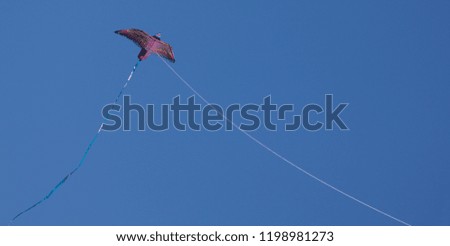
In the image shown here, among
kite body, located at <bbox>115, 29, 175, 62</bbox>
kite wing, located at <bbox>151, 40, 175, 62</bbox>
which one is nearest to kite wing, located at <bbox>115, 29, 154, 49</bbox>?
kite body, located at <bbox>115, 29, 175, 62</bbox>

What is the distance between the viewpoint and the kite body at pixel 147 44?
327 inches

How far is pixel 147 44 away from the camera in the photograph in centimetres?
849

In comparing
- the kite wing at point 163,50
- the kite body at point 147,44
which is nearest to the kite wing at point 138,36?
the kite body at point 147,44

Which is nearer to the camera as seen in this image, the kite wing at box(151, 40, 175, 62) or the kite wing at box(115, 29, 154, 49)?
the kite wing at box(115, 29, 154, 49)

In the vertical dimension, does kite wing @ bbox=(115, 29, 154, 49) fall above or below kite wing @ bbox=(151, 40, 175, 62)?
below

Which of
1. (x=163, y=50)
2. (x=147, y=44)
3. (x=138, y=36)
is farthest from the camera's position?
(x=163, y=50)

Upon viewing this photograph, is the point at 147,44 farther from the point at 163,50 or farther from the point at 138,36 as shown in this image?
A: the point at 163,50

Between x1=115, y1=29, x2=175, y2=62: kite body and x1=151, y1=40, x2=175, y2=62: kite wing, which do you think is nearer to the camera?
x1=115, y1=29, x2=175, y2=62: kite body

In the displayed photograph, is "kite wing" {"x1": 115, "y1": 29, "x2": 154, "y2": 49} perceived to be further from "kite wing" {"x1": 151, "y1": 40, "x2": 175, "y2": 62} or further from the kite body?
"kite wing" {"x1": 151, "y1": 40, "x2": 175, "y2": 62}

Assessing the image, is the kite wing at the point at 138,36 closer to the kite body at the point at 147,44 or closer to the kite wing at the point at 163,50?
the kite body at the point at 147,44

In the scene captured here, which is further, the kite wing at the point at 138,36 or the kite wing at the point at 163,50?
the kite wing at the point at 163,50

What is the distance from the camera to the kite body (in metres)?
8.30

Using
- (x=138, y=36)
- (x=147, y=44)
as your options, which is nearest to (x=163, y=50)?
(x=147, y=44)
